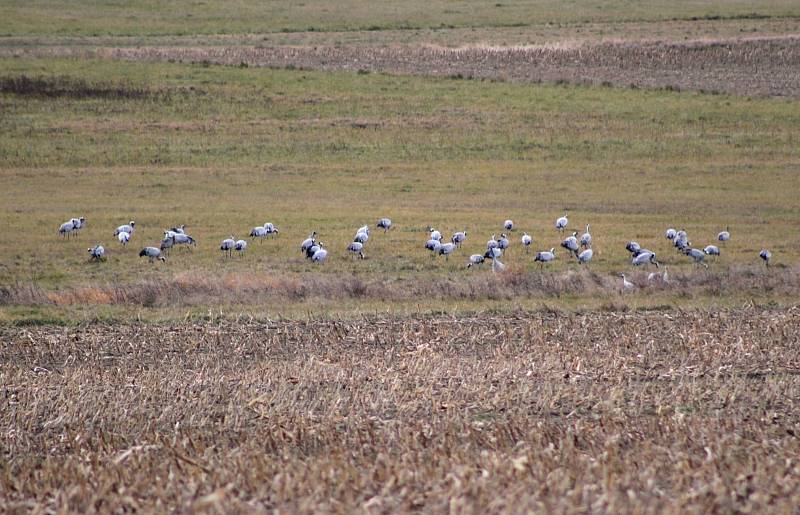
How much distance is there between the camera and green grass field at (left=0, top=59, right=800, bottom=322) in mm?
27625

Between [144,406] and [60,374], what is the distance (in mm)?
Answer: 2556

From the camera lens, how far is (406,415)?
42.4 feet

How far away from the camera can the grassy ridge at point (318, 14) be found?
83.8m

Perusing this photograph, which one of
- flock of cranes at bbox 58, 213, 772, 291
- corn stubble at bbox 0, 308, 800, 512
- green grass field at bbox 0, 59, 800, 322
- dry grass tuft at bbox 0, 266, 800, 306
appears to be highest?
corn stubble at bbox 0, 308, 800, 512

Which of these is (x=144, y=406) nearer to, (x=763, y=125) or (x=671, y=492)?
(x=671, y=492)

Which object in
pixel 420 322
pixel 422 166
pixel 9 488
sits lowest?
pixel 422 166

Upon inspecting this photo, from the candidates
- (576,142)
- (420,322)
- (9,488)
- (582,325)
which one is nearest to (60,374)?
(9,488)

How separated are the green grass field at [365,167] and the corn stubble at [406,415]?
675 centimetres

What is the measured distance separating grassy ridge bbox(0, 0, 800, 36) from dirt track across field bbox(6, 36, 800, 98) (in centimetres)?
1453

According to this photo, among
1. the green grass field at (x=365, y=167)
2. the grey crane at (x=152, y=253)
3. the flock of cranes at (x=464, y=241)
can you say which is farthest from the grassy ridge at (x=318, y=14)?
the grey crane at (x=152, y=253)

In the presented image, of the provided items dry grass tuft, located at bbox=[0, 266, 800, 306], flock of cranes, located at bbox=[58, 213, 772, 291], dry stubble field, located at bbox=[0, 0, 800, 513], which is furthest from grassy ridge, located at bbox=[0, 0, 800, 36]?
dry grass tuft, located at bbox=[0, 266, 800, 306]

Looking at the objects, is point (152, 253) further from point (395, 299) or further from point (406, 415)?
point (406, 415)

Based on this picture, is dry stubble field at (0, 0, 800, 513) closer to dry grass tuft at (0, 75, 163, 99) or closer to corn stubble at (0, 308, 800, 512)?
corn stubble at (0, 308, 800, 512)

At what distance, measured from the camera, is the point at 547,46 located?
6975 cm
